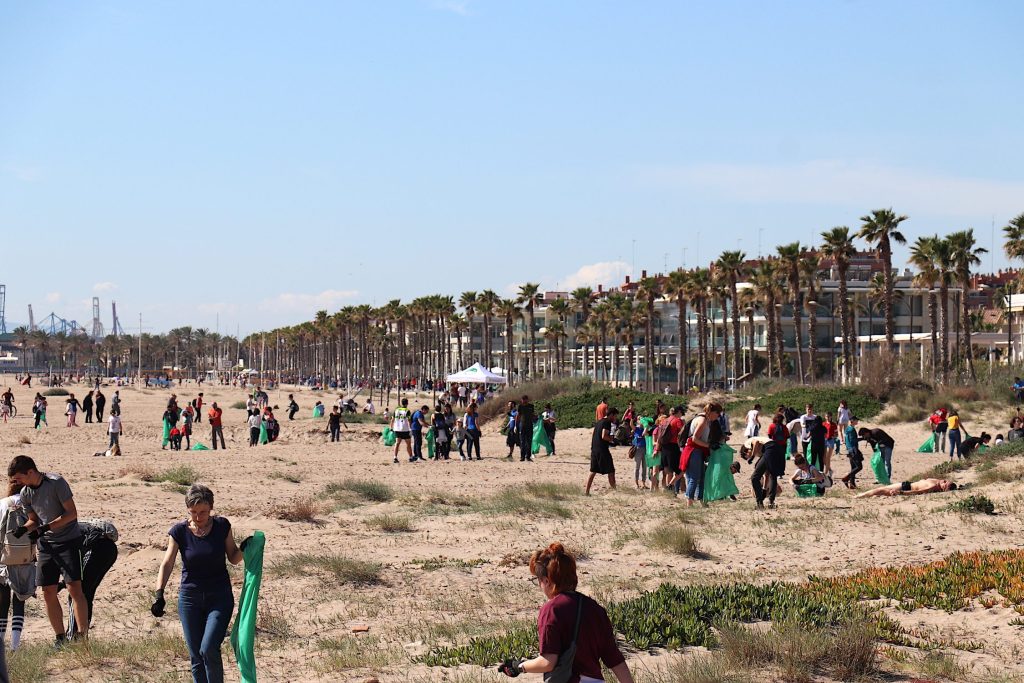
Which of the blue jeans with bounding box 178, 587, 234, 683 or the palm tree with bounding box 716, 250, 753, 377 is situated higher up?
the palm tree with bounding box 716, 250, 753, 377

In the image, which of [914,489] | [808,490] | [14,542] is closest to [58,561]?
[14,542]

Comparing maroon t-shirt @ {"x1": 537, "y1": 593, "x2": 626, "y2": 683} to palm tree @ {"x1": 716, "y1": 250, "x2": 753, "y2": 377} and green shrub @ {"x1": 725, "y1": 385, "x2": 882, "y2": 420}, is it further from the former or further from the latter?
palm tree @ {"x1": 716, "y1": 250, "x2": 753, "y2": 377}

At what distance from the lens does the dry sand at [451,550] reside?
27.8 ft

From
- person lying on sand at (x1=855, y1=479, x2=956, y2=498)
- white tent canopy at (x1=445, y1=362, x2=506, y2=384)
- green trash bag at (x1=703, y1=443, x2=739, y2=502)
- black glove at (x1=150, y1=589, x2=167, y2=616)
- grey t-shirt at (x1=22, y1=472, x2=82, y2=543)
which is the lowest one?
person lying on sand at (x1=855, y1=479, x2=956, y2=498)

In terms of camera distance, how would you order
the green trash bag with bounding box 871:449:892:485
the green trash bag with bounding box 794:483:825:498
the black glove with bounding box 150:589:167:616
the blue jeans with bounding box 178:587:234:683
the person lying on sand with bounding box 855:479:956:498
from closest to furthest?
the blue jeans with bounding box 178:587:234:683
the black glove with bounding box 150:589:167:616
the person lying on sand with bounding box 855:479:956:498
the green trash bag with bounding box 794:483:825:498
the green trash bag with bounding box 871:449:892:485

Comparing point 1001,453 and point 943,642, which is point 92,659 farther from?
point 1001,453

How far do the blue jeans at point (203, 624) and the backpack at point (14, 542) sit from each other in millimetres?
1888

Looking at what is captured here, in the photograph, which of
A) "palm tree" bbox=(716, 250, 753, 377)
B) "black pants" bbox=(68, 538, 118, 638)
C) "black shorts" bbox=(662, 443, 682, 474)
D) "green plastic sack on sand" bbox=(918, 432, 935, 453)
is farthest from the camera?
"palm tree" bbox=(716, 250, 753, 377)

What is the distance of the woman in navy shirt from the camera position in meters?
6.64

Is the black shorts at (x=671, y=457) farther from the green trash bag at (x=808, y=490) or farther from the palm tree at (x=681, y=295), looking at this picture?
the palm tree at (x=681, y=295)

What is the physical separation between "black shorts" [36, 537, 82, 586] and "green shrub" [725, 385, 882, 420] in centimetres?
3071

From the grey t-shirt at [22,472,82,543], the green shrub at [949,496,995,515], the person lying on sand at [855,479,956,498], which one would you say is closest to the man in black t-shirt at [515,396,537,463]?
the person lying on sand at [855,479,956,498]

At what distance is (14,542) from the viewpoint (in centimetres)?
793

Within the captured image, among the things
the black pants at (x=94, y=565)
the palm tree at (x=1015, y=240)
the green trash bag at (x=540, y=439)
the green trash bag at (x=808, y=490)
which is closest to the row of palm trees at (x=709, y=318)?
the palm tree at (x=1015, y=240)
